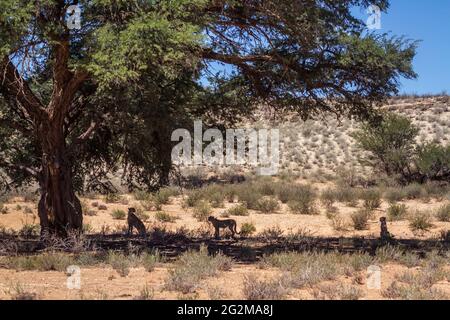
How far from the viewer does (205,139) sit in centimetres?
1511

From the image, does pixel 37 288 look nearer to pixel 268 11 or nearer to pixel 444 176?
pixel 268 11

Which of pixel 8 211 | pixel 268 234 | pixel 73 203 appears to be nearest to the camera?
pixel 73 203

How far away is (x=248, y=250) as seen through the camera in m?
12.8

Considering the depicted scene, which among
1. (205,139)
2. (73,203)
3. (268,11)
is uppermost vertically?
(268,11)

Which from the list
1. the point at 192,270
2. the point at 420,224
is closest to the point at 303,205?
the point at 420,224

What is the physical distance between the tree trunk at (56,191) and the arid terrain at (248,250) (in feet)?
2.52

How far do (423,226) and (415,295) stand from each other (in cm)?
1222

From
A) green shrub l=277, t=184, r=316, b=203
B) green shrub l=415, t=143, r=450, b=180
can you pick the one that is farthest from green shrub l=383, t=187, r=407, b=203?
green shrub l=415, t=143, r=450, b=180

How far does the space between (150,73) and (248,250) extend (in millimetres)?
4397

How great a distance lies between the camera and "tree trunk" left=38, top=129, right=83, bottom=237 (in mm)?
12805

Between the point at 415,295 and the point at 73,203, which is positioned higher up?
the point at 73,203
